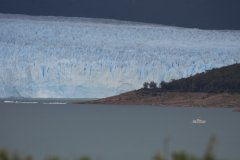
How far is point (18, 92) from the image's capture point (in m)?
26.3

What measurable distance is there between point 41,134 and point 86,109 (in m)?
15.8

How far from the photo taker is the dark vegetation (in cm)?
2896

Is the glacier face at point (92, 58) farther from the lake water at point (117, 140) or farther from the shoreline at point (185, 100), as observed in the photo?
the shoreline at point (185, 100)

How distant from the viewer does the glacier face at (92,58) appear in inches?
1012

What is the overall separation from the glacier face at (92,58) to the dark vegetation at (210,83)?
125cm

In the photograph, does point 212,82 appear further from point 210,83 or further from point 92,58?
point 92,58

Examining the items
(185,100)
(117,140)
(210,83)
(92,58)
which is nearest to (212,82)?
(210,83)

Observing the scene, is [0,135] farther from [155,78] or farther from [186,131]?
[155,78]

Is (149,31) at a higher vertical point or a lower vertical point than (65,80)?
higher

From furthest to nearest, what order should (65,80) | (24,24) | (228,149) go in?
(24,24)
(65,80)
(228,149)

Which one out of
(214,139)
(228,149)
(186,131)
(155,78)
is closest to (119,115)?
(155,78)

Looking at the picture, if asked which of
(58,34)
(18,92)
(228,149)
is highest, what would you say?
(58,34)

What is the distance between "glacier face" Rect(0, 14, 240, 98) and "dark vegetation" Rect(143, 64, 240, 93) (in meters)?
1.25

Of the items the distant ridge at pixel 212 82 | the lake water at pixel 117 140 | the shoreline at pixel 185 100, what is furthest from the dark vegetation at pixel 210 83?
the lake water at pixel 117 140
